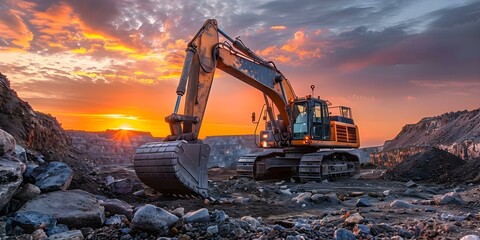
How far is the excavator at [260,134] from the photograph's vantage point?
811 cm

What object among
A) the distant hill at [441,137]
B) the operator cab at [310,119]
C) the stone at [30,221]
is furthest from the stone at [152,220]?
the distant hill at [441,137]

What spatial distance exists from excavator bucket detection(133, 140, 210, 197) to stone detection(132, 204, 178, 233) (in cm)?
295

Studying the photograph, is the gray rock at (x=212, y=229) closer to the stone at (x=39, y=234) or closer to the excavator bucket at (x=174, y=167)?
the stone at (x=39, y=234)

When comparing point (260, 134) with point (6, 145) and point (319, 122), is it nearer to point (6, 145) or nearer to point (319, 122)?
point (319, 122)

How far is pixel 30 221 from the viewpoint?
5.03 meters

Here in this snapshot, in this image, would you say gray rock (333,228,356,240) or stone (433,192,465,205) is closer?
gray rock (333,228,356,240)

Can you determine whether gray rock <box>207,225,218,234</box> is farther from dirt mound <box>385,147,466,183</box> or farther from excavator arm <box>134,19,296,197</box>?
dirt mound <box>385,147,466,183</box>

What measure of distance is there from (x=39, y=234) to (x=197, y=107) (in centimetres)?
566

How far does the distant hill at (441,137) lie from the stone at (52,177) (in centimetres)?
2088

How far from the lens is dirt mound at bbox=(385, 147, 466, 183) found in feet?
49.5

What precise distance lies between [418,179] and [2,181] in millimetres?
14041

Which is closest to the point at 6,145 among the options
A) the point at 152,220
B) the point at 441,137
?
the point at 152,220

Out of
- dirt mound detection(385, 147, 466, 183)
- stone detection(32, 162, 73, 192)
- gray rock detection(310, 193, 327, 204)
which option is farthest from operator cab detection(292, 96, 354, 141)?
stone detection(32, 162, 73, 192)

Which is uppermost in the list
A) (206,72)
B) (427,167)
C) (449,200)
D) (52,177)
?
(206,72)
